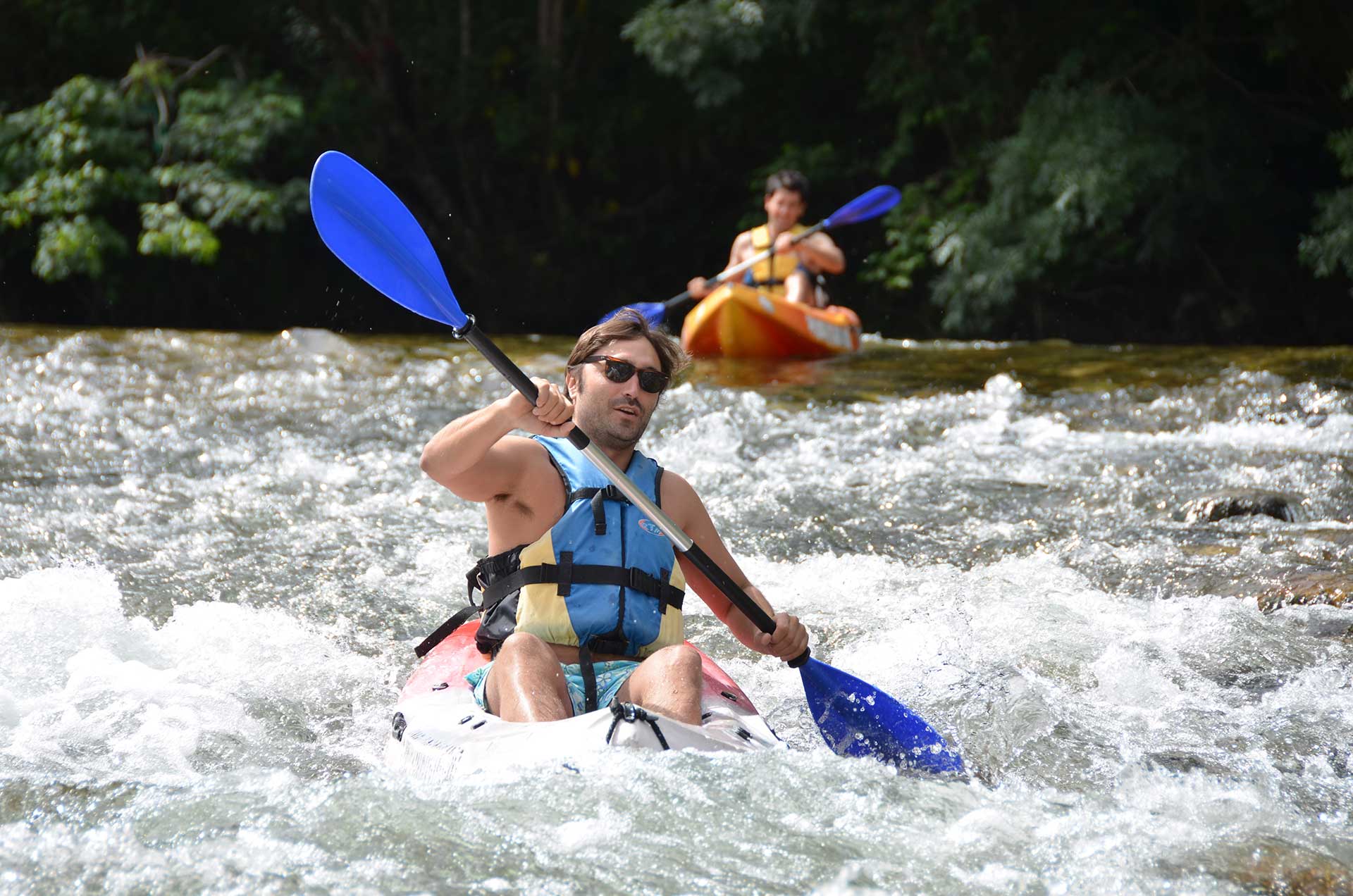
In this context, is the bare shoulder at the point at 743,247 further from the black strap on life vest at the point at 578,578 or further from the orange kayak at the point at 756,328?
the black strap on life vest at the point at 578,578

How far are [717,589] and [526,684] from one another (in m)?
0.54

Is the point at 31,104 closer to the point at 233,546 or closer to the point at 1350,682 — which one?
the point at 233,546

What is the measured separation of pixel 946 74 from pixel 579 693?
8405 mm

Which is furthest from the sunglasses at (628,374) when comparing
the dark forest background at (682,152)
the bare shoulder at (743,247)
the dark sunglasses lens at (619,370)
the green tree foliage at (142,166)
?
the green tree foliage at (142,166)

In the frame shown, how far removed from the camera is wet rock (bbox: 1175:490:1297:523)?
13.7ft

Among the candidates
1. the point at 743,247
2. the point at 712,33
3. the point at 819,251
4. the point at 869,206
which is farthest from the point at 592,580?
the point at 712,33

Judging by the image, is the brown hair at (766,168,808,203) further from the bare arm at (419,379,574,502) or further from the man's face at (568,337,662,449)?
the bare arm at (419,379,574,502)

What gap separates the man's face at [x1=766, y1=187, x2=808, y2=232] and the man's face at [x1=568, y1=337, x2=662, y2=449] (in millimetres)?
5597

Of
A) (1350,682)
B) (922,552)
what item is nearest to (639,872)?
(1350,682)

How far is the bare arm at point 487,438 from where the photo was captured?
230 cm

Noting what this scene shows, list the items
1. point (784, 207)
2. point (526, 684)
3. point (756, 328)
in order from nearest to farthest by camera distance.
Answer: point (526, 684) < point (756, 328) < point (784, 207)

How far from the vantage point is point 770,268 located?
8562 mm

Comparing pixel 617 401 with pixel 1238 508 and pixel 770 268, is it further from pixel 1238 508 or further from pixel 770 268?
pixel 770 268

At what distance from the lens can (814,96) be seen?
11.4m
